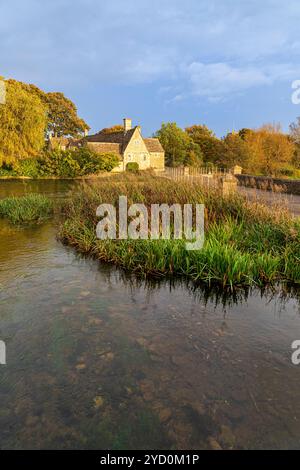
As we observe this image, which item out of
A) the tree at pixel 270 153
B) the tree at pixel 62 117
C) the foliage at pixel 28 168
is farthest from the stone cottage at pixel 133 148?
the tree at pixel 270 153

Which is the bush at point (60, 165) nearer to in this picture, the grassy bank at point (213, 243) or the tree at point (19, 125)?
the tree at point (19, 125)

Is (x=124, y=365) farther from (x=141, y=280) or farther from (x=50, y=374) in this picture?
(x=141, y=280)

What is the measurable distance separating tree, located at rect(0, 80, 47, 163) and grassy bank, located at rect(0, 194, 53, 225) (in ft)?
64.2

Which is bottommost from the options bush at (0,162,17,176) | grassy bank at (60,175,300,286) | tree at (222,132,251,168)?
grassy bank at (60,175,300,286)

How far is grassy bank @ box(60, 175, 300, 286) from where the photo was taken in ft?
21.6

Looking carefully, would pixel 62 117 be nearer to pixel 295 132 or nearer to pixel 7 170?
pixel 7 170

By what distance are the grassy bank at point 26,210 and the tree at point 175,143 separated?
125ft

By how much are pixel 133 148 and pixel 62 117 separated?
2071cm

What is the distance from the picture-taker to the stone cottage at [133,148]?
1887 inches

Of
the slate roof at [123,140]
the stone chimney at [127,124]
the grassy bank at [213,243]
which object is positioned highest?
the stone chimney at [127,124]

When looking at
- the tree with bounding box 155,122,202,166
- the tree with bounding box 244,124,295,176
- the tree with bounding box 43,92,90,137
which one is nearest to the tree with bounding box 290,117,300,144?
the tree with bounding box 244,124,295,176

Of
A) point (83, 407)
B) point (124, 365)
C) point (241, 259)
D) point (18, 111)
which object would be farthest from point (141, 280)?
point (18, 111)

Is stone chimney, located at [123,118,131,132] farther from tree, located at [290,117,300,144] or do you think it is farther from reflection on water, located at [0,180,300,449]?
reflection on water, located at [0,180,300,449]

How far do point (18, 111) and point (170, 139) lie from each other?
2904 centimetres
